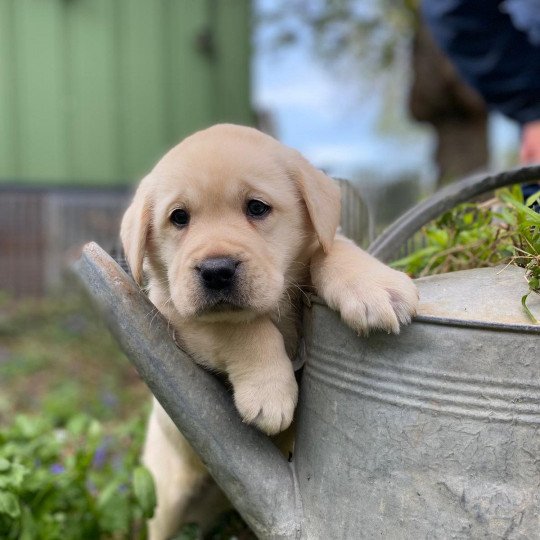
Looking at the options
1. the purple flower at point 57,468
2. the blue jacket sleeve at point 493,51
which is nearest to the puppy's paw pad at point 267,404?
the purple flower at point 57,468

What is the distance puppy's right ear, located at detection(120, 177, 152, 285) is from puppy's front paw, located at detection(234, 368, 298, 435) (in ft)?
1.37

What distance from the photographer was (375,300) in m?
1.30

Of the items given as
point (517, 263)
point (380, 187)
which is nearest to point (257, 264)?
point (517, 263)

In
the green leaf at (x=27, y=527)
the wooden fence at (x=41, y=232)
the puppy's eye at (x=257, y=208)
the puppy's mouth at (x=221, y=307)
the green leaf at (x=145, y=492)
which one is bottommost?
the wooden fence at (x=41, y=232)

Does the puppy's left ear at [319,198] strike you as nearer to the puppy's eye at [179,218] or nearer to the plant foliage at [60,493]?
the puppy's eye at [179,218]

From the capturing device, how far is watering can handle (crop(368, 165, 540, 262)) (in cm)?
183

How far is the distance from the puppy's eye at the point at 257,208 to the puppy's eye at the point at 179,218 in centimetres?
15

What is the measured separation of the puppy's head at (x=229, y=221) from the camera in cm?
154

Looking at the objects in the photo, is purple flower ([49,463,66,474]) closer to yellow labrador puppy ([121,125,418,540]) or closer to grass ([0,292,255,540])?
grass ([0,292,255,540])

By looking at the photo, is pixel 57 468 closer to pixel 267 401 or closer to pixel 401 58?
pixel 267 401

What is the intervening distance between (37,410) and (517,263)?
12.3ft

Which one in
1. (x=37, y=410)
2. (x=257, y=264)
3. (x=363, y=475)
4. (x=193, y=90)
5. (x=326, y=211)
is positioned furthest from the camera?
(x=193, y=90)

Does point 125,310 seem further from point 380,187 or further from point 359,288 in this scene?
point 380,187

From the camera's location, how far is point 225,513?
86.2 inches
